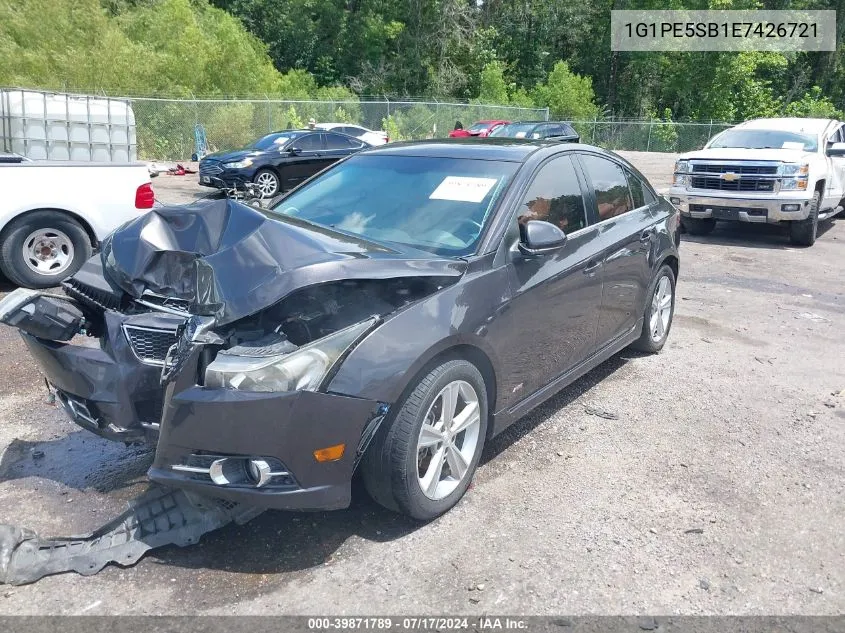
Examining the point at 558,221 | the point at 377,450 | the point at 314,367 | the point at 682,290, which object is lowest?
the point at 682,290

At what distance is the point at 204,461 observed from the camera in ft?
9.81

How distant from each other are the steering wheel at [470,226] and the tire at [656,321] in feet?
6.98

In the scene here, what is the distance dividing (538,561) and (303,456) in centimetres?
114

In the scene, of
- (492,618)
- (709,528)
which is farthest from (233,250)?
(709,528)

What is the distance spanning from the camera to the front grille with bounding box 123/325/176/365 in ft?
10.6

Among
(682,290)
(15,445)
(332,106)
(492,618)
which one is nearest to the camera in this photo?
(492,618)

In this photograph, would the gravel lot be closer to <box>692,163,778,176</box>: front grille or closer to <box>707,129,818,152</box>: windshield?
<box>692,163,778,176</box>: front grille

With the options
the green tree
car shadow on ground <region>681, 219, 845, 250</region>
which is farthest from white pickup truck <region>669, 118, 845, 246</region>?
the green tree

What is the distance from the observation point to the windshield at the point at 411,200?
3.97 meters

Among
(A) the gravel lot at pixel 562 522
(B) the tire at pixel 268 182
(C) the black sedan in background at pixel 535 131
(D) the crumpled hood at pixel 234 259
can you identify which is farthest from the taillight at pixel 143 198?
(C) the black sedan in background at pixel 535 131

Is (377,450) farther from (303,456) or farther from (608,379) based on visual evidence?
(608,379)

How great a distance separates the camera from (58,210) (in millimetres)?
7418

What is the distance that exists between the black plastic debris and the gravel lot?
63mm

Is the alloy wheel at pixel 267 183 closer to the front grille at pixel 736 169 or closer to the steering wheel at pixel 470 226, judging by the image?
the front grille at pixel 736 169
